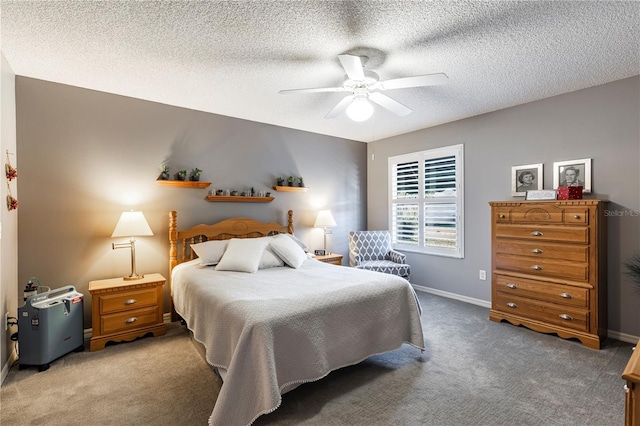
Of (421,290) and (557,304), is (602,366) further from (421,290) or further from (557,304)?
(421,290)

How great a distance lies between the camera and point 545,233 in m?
3.37

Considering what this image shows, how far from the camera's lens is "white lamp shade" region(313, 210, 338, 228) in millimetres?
4926

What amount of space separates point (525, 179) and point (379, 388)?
3.12 m

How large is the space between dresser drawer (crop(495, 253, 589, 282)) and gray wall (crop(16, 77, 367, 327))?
120 inches

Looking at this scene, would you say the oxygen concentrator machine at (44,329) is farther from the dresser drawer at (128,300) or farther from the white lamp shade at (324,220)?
the white lamp shade at (324,220)

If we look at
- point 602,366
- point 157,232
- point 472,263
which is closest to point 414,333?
point 602,366

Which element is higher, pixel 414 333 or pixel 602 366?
pixel 414 333

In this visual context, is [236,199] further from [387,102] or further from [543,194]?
[543,194]

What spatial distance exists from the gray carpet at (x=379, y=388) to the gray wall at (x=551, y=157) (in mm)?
1107

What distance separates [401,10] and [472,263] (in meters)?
3.55

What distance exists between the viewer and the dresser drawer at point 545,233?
3125mm

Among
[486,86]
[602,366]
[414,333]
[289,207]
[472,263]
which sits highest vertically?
[486,86]

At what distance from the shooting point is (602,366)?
267 centimetres

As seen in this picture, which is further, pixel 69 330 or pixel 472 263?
pixel 472 263
